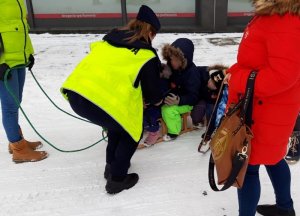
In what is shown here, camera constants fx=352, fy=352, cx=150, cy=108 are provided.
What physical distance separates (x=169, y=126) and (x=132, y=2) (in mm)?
5539

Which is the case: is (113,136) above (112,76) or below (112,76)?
below

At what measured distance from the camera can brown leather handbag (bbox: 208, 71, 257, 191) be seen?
1797mm

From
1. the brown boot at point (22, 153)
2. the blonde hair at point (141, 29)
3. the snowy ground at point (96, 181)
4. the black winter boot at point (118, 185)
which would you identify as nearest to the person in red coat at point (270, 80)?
the snowy ground at point (96, 181)

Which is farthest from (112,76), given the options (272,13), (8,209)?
(8,209)

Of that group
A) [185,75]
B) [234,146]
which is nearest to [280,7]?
[234,146]

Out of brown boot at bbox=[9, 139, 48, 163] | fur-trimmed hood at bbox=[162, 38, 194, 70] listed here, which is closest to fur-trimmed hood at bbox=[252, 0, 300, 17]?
fur-trimmed hood at bbox=[162, 38, 194, 70]

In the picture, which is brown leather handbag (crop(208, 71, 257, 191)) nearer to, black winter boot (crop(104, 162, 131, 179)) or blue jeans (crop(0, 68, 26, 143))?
black winter boot (crop(104, 162, 131, 179))

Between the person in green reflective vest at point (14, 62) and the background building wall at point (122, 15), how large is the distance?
5.51 meters

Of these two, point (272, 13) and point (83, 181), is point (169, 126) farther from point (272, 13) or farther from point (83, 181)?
point (272, 13)

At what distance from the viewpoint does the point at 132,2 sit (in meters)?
8.33

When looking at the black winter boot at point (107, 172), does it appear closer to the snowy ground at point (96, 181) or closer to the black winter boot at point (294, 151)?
the snowy ground at point (96, 181)

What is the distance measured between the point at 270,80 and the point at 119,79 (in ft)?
3.57

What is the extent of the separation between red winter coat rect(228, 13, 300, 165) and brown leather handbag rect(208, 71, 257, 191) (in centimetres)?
6

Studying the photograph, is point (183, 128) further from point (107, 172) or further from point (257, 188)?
point (257, 188)
